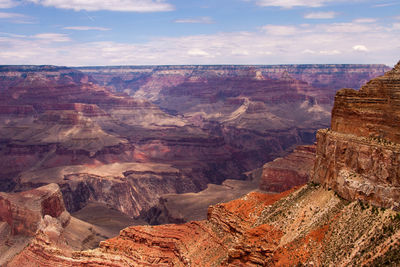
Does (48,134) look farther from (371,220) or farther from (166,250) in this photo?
(371,220)

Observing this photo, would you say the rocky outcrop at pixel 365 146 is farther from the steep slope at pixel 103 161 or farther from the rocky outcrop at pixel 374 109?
the steep slope at pixel 103 161

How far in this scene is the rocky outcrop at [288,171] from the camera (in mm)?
92438

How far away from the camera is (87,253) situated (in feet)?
149

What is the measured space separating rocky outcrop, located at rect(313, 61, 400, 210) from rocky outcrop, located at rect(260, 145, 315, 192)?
180 feet

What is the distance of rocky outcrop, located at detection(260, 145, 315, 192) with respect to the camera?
9244cm

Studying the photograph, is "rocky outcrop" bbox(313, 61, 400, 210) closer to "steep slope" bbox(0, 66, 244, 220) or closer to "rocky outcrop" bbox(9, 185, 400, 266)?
"rocky outcrop" bbox(9, 185, 400, 266)

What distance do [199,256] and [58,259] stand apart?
722 inches

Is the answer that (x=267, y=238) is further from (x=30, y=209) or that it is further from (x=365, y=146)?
(x=30, y=209)

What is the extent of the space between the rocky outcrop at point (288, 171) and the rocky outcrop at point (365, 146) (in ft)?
180

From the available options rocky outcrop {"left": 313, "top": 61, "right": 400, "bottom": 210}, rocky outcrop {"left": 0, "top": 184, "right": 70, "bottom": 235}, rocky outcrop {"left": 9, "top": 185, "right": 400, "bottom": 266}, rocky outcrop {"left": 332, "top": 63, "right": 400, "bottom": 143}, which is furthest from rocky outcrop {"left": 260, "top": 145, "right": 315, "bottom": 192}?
rocky outcrop {"left": 332, "top": 63, "right": 400, "bottom": 143}

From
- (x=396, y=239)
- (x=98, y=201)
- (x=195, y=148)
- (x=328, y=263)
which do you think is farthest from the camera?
(x=195, y=148)

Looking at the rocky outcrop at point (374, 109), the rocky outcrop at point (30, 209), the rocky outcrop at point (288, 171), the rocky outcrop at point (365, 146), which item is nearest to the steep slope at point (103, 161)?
the rocky outcrop at point (30, 209)

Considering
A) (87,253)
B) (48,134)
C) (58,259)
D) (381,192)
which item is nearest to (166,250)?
(87,253)

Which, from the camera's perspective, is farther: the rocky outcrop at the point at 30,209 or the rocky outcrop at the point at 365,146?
the rocky outcrop at the point at 30,209
